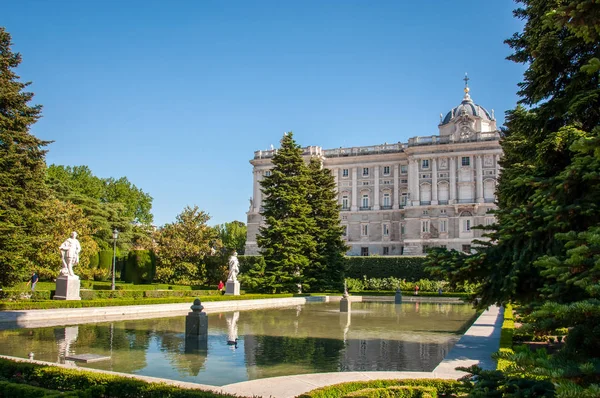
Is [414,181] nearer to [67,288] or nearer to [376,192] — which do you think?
[376,192]

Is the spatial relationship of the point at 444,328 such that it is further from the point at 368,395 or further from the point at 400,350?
the point at 368,395

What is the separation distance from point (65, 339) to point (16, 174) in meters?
10.7

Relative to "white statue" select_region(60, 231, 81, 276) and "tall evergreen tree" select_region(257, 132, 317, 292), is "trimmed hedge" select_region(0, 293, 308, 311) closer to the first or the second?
"white statue" select_region(60, 231, 81, 276)

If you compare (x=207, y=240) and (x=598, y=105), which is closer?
(x=598, y=105)

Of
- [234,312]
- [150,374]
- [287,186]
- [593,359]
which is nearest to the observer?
[593,359]

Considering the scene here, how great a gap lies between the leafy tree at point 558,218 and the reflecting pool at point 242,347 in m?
4.48

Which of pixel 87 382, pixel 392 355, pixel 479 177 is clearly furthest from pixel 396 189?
pixel 87 382

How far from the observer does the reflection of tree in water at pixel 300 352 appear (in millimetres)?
9875

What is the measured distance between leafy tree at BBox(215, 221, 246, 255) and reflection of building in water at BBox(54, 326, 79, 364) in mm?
64341

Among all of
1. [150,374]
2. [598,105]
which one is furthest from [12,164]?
[598,105]

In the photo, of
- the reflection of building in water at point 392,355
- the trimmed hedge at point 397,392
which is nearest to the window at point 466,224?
the reflection of building in water at point 392,355

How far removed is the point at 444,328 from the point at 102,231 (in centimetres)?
4153

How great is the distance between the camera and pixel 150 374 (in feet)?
28.4

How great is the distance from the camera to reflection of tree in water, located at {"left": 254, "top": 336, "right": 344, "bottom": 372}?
9875 mm
